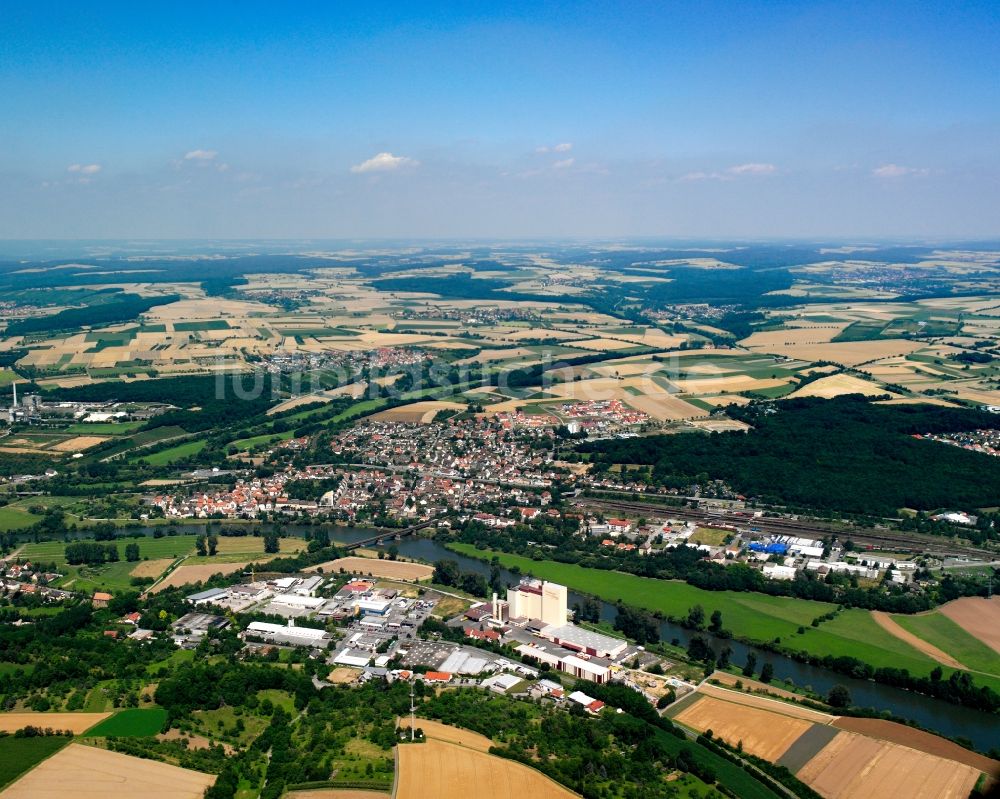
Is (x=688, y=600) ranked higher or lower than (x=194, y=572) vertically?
lower

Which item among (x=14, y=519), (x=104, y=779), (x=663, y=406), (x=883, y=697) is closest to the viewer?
(x=104, y=779)

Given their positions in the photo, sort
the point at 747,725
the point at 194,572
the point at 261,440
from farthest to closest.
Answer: the point at 261,440 → the point at 194,572 → the point at 747,725

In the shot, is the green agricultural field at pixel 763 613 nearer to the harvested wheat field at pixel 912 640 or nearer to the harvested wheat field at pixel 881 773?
the harvested wheat field at pixel 912 640

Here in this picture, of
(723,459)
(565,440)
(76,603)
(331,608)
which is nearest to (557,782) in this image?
(331,608)

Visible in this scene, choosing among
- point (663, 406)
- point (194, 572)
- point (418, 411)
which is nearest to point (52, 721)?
point (194, 572)

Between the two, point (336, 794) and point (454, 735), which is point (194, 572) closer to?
point (454, 735)

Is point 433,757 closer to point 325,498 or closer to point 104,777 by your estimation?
point 104,777
